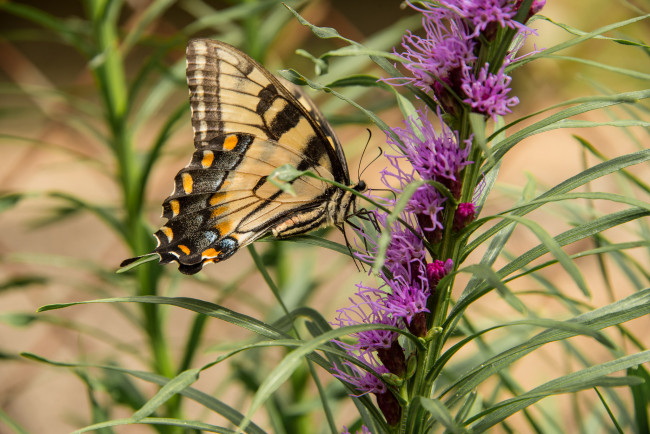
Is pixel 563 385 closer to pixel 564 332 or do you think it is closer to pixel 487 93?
pixel 564 332

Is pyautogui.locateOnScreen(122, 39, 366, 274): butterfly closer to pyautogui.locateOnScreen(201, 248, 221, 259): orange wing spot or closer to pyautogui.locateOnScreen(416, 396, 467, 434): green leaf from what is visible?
pyautogui.locateOnScreen(201, 248, 221, 259): orange wing spot

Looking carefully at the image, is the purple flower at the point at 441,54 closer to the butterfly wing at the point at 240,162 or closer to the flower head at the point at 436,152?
the flower head at the point at 436,152

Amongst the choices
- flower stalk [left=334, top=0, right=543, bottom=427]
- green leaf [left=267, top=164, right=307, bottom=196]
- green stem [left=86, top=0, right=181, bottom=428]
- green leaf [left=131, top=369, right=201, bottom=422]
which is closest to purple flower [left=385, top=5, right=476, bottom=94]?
flower stalk [left=334, top=0, right=543, bottom=427]

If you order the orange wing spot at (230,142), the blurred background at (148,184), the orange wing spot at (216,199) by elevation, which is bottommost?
the orange wing spot at (216,199)

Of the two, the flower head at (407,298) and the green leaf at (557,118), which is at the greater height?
the green leaf at (557,118)

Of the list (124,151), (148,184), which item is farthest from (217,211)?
(148,184)

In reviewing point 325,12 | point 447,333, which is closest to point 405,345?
point 447,333

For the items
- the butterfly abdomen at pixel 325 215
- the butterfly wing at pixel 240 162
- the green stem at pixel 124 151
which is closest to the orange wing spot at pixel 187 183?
the butterfly wing at pixel 240 162
